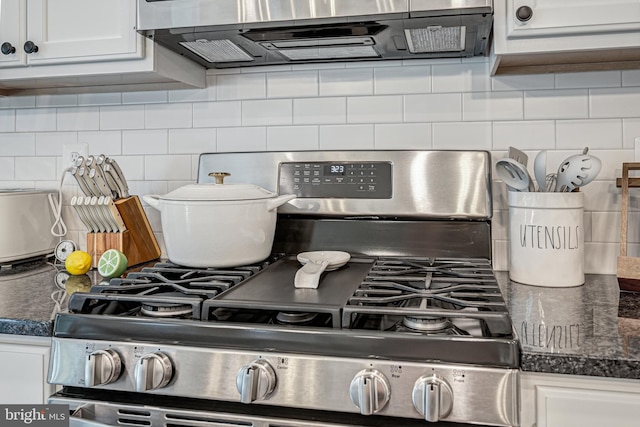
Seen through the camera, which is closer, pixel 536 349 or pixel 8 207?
pixel 536 349

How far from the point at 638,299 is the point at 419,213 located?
551 mm

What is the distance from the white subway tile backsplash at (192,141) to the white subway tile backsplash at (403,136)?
1.80 ft

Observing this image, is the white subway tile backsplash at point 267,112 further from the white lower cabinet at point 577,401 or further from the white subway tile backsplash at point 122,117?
the white lower cabinet at point 577,401

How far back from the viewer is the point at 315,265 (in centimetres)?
120

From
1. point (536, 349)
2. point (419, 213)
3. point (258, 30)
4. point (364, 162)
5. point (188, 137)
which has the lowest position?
point (536, 349)

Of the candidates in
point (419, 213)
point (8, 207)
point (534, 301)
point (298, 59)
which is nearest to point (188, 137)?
point (298, 59)

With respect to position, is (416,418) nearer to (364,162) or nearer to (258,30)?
(364,162)

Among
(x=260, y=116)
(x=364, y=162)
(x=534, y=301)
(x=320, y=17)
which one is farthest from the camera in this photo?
(x=260, y=116)

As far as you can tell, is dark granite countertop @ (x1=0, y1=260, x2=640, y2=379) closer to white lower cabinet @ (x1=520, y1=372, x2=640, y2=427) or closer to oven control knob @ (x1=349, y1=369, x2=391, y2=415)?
white lower cabinet @ (x1=520, y1=372, x2=640, y2=427)

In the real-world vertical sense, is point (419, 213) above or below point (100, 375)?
above

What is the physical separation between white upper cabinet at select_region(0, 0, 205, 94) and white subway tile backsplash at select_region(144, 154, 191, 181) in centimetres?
27

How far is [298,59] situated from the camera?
1.54 meters

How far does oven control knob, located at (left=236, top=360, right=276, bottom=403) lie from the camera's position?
2.65 ft

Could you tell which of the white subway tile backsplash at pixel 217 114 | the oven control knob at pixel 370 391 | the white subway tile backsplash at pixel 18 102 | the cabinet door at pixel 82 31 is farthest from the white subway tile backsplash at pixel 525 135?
the white subway tile backsplash at pixel 18 102
